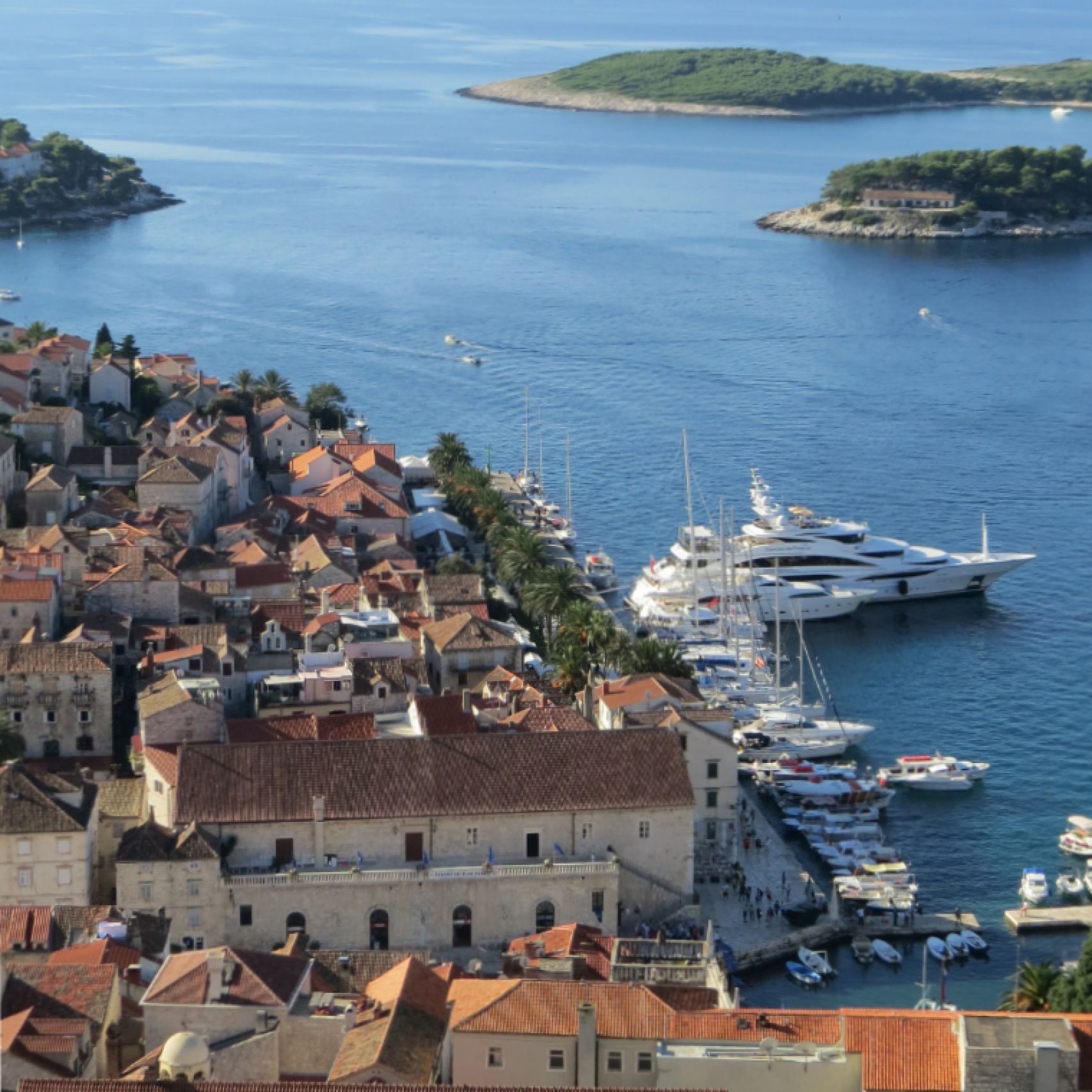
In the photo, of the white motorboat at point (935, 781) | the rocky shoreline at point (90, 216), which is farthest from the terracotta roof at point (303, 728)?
the rocky shoreline at point (90, 216)

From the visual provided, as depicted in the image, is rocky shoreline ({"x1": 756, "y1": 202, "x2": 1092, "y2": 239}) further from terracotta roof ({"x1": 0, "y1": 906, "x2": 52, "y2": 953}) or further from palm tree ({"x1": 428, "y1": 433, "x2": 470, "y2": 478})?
terracotta roof ({"x1": 0, "y1": 906, "x2": 52, "y2": 953})

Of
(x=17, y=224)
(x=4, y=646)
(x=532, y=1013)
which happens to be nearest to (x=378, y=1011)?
(x=532, y=1013)

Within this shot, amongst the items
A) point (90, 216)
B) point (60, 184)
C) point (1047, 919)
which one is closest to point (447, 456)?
point (1047, 919)

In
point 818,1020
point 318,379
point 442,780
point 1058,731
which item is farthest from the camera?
point 318,379

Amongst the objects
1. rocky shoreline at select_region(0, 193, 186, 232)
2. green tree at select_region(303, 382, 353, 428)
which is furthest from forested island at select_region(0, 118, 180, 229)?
green tree at select_region(303, 382, 353, 428)

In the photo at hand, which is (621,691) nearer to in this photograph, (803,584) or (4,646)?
(4,646)

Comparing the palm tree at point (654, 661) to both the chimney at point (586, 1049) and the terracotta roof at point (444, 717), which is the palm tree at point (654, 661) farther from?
the chimney at point (586, 1049)
